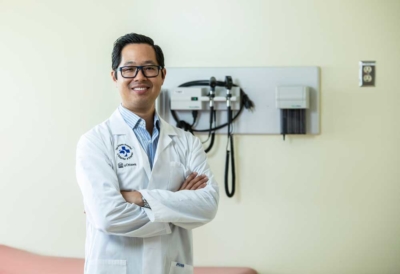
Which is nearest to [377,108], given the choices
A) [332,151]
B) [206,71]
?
[332,151]

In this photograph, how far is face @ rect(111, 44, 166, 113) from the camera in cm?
187

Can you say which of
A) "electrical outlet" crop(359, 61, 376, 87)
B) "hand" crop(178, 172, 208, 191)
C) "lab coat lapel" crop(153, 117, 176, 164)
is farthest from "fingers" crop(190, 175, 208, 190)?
"electrical outlet" crop(359, 61, 376, 87)

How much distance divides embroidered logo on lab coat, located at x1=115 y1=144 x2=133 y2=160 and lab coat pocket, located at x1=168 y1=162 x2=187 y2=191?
0.53ft

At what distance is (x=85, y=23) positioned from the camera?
290 centimetres

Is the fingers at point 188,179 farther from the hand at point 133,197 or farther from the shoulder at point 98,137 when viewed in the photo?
the shoulder at point 98,137

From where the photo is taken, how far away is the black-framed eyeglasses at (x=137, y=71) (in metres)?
1.87

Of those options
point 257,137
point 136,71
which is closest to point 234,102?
point 257,137

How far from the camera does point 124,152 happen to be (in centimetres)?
187

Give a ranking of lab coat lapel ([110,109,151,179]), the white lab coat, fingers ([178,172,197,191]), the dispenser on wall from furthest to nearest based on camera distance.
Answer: the dispenser on wall, fingers ([178,172,197,191]), lab coat lapel ([110,109,151,179]), the white lab coat

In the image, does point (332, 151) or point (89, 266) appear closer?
point (89, 266)

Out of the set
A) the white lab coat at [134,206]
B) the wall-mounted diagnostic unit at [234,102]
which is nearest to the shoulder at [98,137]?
the white lab coat at [134,206]

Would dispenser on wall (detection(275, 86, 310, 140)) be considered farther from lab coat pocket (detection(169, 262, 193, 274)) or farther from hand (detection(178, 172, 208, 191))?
lab coat pocket (detection(169, 262, 193, 274))

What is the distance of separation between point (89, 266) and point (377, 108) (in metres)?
1.77

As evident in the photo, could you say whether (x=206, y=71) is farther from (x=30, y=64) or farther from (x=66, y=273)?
(x=66, y=273)
